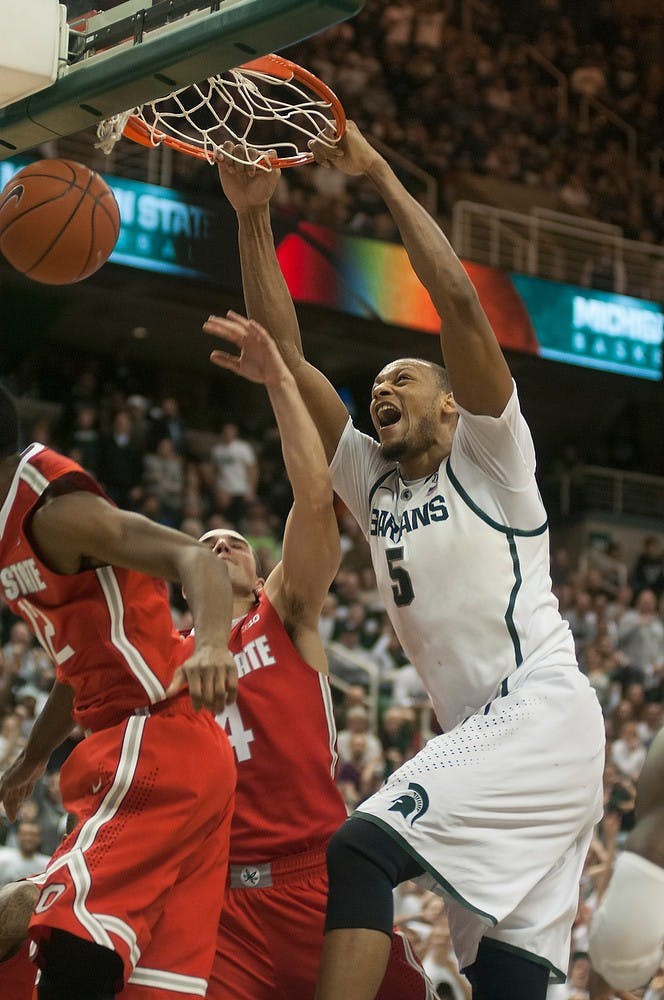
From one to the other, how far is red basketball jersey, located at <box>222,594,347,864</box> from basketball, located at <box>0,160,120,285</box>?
4.30 ft

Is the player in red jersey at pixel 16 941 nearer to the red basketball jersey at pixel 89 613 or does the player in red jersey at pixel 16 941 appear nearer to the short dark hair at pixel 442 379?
the red basketball jersey at pixel 89 613

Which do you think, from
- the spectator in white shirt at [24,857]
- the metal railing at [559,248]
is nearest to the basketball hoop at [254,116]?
the spectator in white shirt at [24,857]

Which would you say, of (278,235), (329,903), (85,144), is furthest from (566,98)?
(329,903)

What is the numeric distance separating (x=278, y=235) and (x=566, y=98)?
6.24 meters

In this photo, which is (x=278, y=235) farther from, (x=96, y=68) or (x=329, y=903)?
(x=329, y=903)

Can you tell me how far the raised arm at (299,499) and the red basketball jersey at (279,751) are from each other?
7 centimetres

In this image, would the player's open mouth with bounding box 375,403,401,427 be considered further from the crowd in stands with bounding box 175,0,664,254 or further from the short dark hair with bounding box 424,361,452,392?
the crowd in stands with bounding box 175,0,664,254

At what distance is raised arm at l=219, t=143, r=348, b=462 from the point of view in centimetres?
430

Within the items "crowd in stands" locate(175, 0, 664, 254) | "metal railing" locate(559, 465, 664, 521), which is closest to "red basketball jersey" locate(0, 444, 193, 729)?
"crowd in stands" locate(175, 0, 664, 254)

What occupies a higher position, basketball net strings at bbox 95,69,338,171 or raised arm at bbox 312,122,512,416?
basketball net strings at bbox 95,69,338,171

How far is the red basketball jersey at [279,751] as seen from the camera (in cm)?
394

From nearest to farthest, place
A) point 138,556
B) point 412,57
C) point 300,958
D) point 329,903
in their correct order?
point 138,556 < point 329,903 < point 300,958 < point 412,57

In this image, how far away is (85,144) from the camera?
14.3 m

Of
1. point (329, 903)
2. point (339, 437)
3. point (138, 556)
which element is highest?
point (339, 437)
